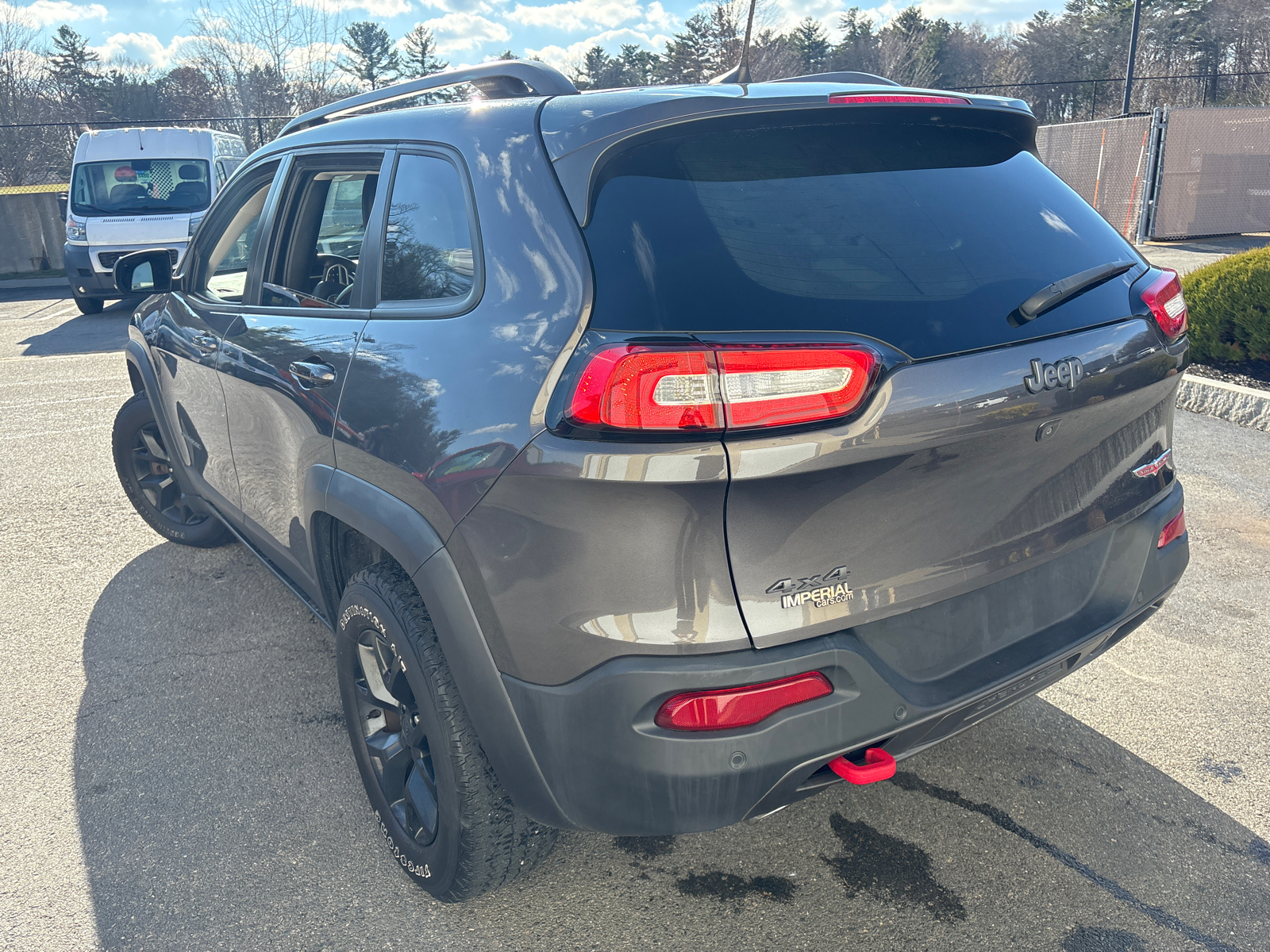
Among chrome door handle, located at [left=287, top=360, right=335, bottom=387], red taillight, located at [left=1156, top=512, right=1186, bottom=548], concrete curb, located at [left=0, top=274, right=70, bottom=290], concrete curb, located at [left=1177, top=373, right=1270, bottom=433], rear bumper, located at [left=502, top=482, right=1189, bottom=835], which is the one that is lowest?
concrete curb, located at [left=0, top=274, right=70, bottom=290]

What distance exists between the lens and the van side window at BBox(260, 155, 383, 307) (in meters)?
2.68

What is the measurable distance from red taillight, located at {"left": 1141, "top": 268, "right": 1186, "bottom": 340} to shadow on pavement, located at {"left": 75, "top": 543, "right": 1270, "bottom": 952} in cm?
128

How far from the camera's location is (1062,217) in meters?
2.27

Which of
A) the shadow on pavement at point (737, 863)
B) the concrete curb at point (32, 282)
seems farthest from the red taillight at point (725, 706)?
the concrete curb at point (32, 282)

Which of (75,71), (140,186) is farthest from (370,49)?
(140,186)

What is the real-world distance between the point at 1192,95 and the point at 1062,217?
5547 centimetres

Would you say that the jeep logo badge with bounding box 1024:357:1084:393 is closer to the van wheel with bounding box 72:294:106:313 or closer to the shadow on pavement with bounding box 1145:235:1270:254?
the van wheel with bounding box 72:294:106:313

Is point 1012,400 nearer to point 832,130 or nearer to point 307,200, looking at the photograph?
point 832,130

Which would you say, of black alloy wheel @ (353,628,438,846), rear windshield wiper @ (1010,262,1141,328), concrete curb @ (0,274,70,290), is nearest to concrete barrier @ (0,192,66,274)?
concrete curb @ (0,274,70,290)

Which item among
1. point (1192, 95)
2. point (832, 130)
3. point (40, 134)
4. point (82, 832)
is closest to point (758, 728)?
point (832, 130)

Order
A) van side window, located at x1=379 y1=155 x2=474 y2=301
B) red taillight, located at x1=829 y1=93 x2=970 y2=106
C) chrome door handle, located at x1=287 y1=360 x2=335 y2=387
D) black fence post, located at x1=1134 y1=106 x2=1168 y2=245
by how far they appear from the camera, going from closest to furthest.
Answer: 1. red taillight, located at x1=829 y1=93 x2=970 y2=106
2. van side window, located at x1=379 y1=155 x2=474 y2=301
3. chrome door handle, located at x1=287 y1=360 x2=335 y2=387
4. black fence post, located at x1=1134 y1=106 x2=1168 y2=245

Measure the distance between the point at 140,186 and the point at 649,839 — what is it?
45.5ft

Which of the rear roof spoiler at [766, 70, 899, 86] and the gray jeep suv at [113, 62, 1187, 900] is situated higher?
the rear roof spoiler at [766, 70, 899, 86]

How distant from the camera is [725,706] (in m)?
1.75
